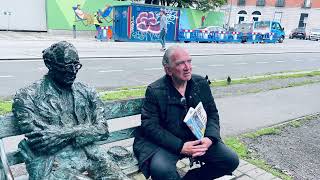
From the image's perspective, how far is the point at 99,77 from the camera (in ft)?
33.4

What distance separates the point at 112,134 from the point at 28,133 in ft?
3.52

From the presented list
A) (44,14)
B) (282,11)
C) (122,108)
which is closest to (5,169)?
(122,108)

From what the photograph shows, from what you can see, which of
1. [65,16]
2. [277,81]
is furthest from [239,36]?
[277,81]

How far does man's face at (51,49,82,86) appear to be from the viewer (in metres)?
2.51

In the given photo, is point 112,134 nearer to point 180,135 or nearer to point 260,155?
point 180,135

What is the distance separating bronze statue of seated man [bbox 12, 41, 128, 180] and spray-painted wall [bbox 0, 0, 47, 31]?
22.4 meters

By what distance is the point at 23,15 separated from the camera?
23.5 metres

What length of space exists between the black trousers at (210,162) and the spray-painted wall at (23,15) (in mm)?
22326

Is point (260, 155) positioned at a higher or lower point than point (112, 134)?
lower

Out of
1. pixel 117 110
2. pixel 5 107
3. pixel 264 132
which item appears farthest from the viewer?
pixel 5 107

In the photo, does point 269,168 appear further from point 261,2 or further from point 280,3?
point 280,3

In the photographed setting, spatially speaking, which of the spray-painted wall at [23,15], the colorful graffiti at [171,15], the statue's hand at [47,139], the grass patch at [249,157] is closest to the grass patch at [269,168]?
the grass patch at [249,157]

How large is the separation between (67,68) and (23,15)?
2319 cm

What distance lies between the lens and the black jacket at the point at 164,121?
327 cm
